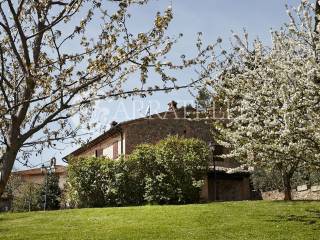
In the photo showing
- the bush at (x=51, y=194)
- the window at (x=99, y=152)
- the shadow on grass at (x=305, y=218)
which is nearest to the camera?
the shadow on grass at (x=305, y=218)

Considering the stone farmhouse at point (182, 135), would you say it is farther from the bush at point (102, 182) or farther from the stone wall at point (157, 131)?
the bush at point (102, 182)

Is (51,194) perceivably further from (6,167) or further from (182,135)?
(6,167)

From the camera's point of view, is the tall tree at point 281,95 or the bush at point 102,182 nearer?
the tall tree at point 281,95

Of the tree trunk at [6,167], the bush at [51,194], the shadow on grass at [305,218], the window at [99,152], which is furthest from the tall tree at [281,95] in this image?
the window at [99,152]

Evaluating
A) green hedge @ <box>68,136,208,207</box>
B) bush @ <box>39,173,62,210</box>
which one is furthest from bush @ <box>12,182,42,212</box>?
green hedge @ <box>68,136,208,207</box>

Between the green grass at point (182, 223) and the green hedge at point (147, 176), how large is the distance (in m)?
5.96

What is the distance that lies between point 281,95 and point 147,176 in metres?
16.3

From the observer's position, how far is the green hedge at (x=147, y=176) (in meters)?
27.1

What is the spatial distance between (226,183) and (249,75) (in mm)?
23535

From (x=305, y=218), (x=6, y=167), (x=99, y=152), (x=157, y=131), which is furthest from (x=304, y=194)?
(x=6, y=167)

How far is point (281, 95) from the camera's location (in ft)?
41.6

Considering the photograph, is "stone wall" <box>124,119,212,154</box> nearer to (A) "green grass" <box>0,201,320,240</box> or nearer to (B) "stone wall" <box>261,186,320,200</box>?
(B) "stone wall" <box>261,186,320,200</box>

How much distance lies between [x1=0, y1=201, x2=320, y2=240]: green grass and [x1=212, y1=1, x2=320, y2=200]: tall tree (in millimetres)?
2081

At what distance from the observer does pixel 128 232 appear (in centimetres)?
1561
